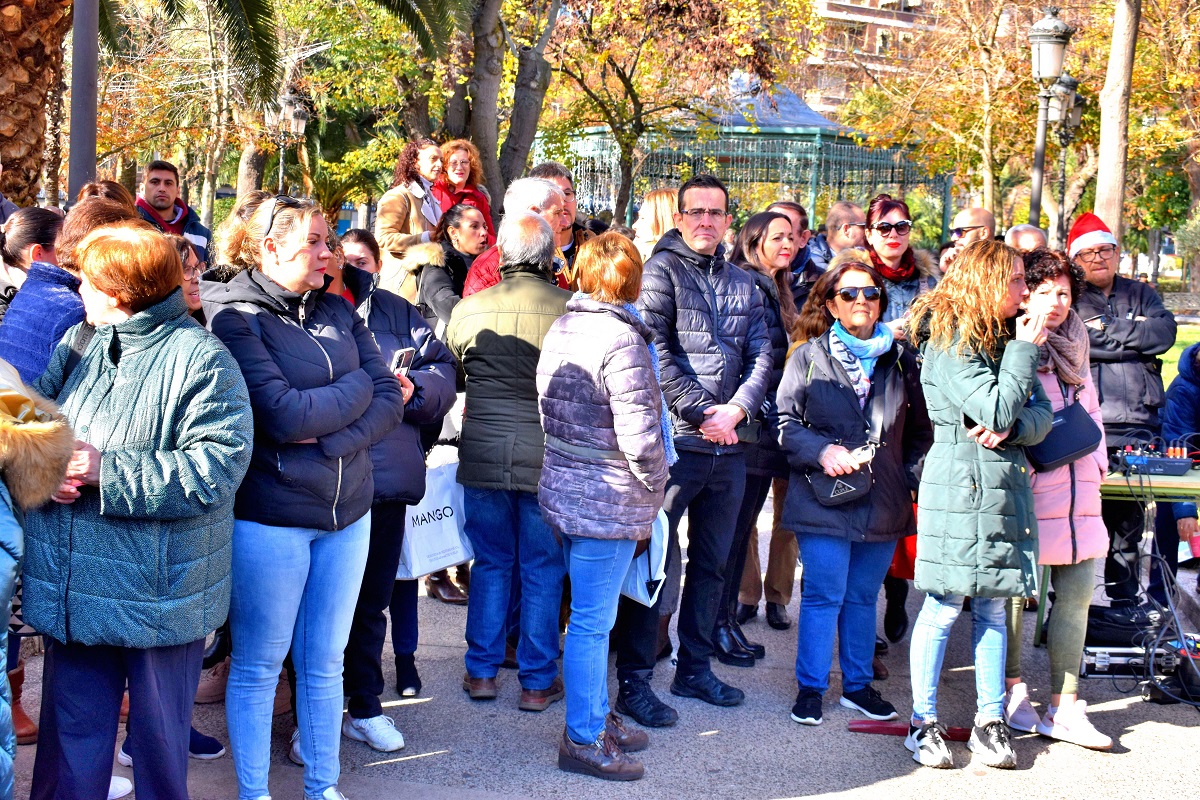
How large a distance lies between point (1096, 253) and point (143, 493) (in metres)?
4.77

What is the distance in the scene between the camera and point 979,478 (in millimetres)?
4254

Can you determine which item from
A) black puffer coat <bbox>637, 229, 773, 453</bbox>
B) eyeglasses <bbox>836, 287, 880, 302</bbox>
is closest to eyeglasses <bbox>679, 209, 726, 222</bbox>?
black puffer coat <bbox>637, 229, 773, 453</bbox>

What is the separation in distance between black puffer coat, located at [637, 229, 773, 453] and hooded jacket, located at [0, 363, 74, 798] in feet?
8.48

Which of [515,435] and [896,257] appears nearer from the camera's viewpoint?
[515,435]

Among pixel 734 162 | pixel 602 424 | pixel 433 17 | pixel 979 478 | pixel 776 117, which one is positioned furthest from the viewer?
pixel 776 117

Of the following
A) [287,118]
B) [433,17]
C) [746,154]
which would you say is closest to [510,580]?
[433,17]

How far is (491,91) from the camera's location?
1088 centimetres

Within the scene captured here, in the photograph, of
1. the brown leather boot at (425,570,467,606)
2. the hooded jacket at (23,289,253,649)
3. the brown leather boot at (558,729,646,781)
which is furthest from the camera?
the brown leather boot at (425,570,467,606)

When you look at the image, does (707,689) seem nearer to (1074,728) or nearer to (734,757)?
(734,757)

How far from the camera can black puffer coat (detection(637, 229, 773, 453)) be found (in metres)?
4.71

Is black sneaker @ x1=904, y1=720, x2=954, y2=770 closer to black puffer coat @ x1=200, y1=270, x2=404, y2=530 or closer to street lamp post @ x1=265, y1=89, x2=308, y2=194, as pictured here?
black puffer coat @ x1=200, y1=270, x2=404, y2=530

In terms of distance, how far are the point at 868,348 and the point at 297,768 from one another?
8.93ft

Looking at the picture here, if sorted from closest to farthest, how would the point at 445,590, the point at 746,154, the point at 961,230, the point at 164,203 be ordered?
the point at 445,590, the point at 961,230, the point at 164,203, the point at 746,154

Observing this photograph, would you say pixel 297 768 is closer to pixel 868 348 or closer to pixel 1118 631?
pixel 868 348
